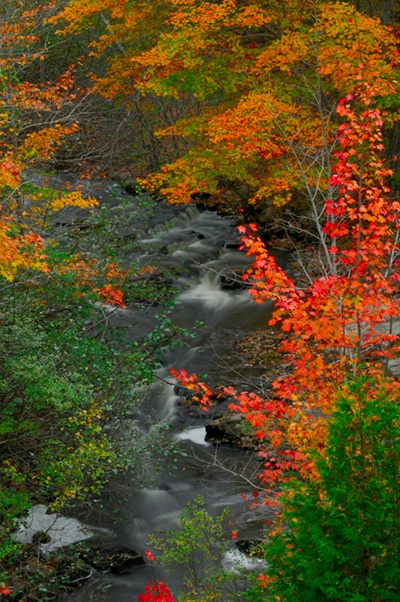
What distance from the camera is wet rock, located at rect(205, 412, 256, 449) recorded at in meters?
13.1

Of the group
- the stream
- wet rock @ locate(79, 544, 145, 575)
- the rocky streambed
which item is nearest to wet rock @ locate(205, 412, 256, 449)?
the rocky streambed

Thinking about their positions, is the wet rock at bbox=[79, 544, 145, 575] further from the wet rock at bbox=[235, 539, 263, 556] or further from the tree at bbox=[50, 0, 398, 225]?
the tree at bbox=[50, 0, 398, 225]

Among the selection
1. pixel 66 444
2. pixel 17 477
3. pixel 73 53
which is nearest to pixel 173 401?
pixel 66 444

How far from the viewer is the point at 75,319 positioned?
1166 centimetres

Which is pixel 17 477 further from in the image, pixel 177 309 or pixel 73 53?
pixel 73 53

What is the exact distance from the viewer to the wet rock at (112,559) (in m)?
10.3

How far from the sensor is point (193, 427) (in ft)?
46.0

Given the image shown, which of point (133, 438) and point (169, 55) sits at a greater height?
point (169, 55)

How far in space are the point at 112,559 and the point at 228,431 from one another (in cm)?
367

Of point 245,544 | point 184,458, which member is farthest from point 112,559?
point 184,458

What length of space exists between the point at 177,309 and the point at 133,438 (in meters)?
8.68

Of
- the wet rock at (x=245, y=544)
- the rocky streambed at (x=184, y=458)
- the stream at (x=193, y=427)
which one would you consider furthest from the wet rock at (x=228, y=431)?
the wet rock at (x=245, y=544)

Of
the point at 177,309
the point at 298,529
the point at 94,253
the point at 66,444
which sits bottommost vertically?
the point at 177,309

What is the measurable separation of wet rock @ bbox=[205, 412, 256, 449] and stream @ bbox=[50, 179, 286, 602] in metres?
0.16
